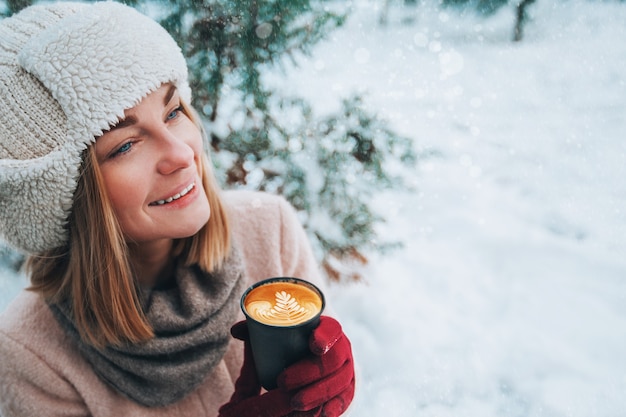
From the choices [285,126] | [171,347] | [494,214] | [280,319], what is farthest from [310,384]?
[494,214]

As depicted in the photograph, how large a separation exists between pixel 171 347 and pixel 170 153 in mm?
470

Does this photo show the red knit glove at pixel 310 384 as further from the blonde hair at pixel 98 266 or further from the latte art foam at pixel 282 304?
the blonde hair at pixel 98 266

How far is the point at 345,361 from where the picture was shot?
0.85 meters

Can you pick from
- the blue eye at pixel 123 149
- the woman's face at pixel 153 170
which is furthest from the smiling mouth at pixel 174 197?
the blue eye at pixel 123 149

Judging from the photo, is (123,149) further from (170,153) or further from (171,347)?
(171,347)

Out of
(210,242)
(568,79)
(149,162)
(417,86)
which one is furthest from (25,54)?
(568,79)

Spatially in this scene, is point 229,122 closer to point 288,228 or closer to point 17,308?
point 288,228

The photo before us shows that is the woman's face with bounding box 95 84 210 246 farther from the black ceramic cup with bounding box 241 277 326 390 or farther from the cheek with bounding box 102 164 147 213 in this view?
the black ceramic cup with bounding box 241 277 326 390

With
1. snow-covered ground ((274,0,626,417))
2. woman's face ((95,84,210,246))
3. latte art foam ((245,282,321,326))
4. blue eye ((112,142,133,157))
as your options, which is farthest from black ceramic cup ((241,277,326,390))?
snow-covered ground ((274,0,626,417))

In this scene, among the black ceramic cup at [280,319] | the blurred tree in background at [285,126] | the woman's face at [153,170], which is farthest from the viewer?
the blurred tree in background at [285,126]

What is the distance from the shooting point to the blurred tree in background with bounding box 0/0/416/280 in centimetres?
140

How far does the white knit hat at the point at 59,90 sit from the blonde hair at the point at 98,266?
0.05m

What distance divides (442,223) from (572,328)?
747 millimetres

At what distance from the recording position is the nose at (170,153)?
88cm
